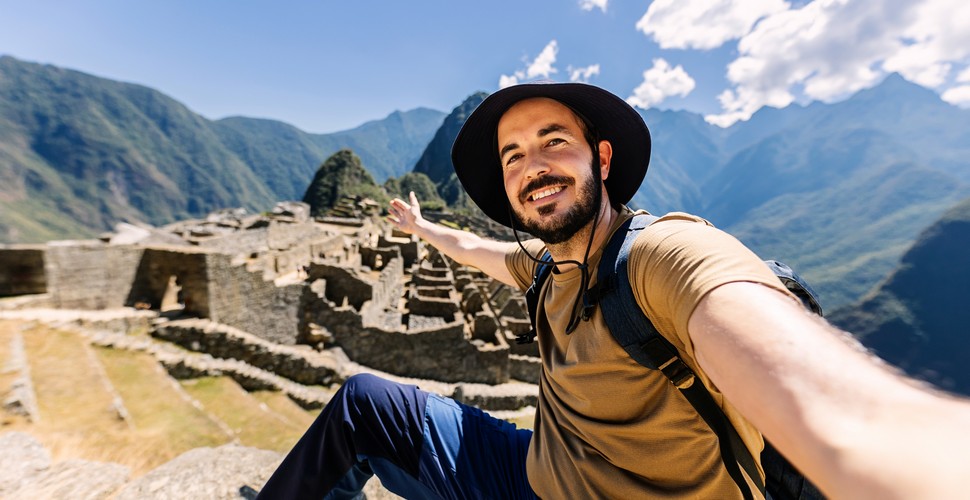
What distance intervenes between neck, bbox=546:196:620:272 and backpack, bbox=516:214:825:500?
32cm

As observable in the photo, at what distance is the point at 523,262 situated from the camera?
2797mm

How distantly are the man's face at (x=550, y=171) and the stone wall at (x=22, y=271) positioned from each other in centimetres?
1201

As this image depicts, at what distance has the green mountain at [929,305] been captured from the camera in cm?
6144

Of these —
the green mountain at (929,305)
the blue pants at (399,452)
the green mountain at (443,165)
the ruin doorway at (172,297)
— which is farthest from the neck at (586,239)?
the green mountain at (443,165)

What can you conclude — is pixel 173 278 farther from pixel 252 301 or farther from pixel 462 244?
pixel 462 244

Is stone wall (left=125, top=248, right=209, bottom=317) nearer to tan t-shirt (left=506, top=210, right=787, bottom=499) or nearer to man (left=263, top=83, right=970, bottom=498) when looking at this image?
man (left=263, top=83, right=970, bottom=498)

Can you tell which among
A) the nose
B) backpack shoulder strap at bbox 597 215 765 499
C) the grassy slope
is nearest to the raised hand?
the nose

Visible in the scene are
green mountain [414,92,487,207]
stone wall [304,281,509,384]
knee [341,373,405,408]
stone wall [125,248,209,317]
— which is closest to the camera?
knee [341,373,405,408]

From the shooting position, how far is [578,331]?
180 cm

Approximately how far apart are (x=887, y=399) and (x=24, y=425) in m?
6.72

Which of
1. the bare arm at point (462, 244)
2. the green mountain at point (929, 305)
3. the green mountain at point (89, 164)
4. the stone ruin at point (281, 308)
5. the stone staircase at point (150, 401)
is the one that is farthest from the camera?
the green mountain at point (89, 164)

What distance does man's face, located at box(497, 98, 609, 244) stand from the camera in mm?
1861

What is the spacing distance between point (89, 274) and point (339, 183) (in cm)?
6761

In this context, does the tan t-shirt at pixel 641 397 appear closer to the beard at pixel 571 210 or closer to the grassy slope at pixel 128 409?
the beard at pixel 571 210
